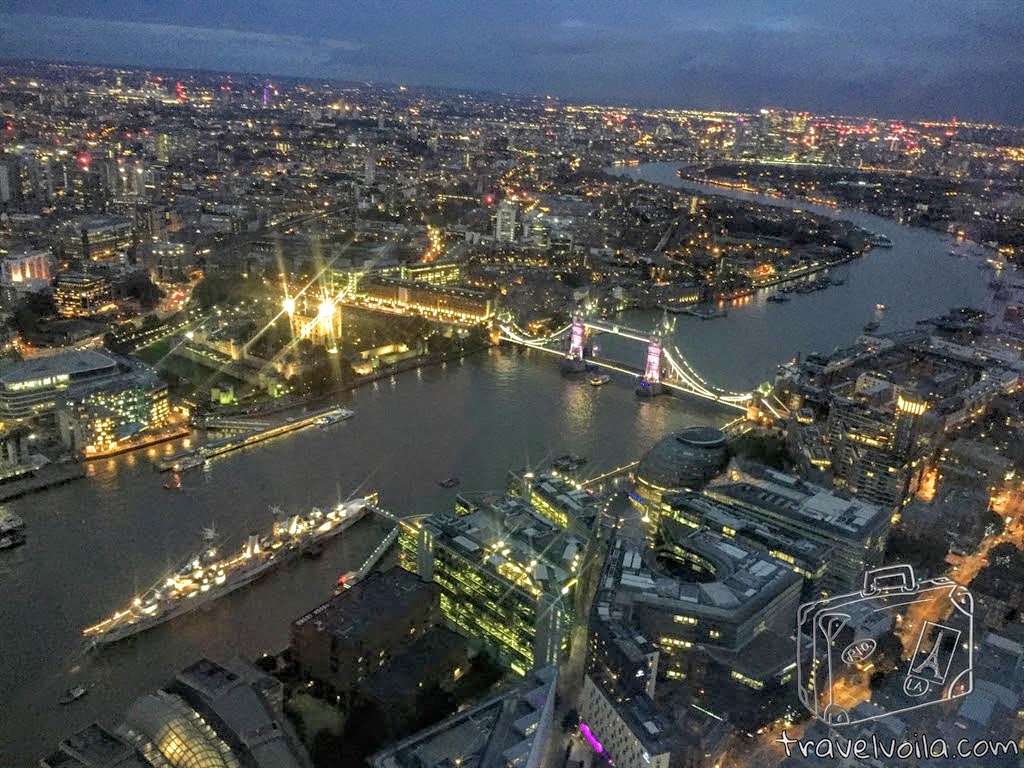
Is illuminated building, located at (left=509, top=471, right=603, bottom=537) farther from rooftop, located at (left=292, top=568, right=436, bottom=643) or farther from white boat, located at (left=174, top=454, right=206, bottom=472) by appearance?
white boat, located at (left=174, top=454, right=206, bottom=472)

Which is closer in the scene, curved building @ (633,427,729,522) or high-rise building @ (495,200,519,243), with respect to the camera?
curved building @ (633,427,729,522)

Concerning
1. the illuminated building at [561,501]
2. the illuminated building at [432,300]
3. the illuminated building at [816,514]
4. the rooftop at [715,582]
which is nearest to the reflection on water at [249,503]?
the illuminated building at [561,501]

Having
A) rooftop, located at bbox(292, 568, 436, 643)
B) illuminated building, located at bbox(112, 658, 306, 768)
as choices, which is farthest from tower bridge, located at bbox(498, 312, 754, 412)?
illuminated building, located at bbox(112, 658, 306, 768)

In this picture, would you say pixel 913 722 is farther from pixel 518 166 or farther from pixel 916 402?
pixel 518 166

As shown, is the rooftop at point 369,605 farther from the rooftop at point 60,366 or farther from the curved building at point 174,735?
the rooftop at point 60,366

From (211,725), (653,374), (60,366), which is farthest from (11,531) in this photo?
(653,374)

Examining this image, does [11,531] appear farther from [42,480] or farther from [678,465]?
[678,465]
